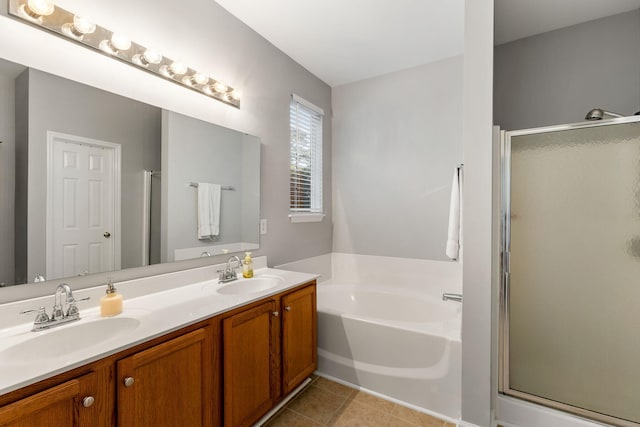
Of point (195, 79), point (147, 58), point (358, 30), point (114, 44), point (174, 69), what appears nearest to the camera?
point (114, 44)

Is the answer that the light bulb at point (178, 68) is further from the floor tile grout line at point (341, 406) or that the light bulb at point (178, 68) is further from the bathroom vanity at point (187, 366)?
the floor tile grout line at point (341, 406)

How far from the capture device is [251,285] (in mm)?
1895

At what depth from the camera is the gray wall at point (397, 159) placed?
2596 millimetres

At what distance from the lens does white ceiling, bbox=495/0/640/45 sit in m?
1.98

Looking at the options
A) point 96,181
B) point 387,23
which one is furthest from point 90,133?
point 387,23

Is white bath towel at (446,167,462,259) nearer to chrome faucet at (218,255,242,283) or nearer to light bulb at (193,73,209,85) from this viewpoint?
chrome faucet at (218,255,242,283)

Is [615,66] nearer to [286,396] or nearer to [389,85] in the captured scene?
[389,85]

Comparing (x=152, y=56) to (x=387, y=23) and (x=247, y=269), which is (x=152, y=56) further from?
(x=387, y=23)

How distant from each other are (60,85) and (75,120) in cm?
15

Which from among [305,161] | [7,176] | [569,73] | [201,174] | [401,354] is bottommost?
[401,354]

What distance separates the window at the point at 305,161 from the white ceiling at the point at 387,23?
19.4 inches

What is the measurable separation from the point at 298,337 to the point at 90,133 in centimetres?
160

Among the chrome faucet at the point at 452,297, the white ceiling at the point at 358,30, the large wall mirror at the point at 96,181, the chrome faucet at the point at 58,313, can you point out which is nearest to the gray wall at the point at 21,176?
the large wall mirror at the point at 96,181

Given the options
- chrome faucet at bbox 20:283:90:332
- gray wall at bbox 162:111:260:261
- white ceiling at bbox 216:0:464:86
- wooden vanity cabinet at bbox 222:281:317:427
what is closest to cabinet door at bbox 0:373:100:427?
→ chrome faucet at bbox 20:283:90:332
